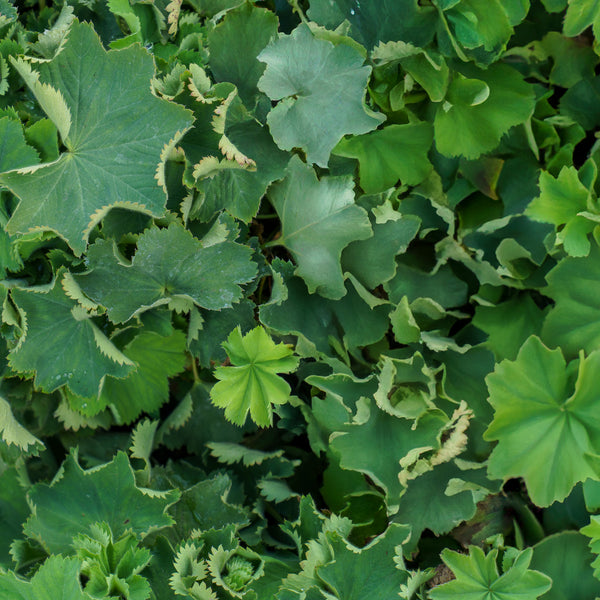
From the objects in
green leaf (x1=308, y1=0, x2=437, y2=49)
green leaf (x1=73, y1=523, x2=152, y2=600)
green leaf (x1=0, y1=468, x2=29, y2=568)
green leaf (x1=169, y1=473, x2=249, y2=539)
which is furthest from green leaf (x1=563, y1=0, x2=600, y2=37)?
green leaf (x1=0, y1=468, x2=29, y2=568)

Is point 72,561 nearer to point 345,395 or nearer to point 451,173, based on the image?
point 345,395

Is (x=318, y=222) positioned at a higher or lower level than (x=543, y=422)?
higher

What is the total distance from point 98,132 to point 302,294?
339mm

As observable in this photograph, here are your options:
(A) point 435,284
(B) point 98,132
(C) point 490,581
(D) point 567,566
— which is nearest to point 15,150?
(B) point 98,132

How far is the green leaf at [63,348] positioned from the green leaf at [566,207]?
1.84ft

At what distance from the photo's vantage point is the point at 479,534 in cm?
99

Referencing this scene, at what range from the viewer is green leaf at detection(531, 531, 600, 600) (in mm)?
952

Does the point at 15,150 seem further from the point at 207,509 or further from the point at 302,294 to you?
the point at 207,509

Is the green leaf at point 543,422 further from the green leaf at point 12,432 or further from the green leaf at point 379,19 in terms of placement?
the green leaf at point 12,432

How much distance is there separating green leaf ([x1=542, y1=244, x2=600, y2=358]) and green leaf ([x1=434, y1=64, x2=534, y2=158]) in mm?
192

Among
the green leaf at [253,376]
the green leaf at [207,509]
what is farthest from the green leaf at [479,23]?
the green leaf at [207,509]

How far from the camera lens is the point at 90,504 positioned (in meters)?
0.94

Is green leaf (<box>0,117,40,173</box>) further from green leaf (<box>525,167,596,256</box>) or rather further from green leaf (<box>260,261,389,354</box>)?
green leaf (<box>525,167,596,256</box>)

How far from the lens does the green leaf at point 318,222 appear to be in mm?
882
